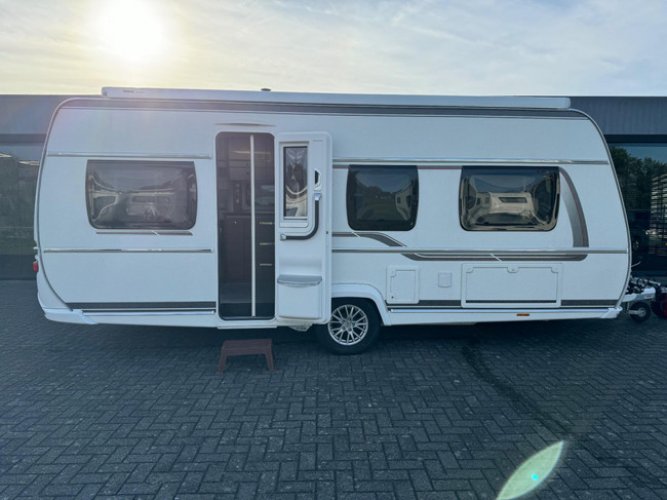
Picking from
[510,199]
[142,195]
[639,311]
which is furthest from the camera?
[639,311]

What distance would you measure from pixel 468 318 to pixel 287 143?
2834 millimetres

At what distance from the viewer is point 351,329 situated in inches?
200

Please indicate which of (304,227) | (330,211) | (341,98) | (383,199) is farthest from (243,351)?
(341,98)

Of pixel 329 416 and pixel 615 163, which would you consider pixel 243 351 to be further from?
pixel 615 163

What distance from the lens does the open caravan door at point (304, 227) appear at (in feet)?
15.0

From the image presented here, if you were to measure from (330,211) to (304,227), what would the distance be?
0.33m

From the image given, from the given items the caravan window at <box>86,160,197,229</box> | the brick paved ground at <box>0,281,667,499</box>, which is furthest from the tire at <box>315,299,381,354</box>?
the caravan window at <box>86,160,197,229</box>

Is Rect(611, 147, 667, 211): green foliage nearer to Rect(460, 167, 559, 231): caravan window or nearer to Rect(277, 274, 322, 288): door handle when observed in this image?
Rect(460, 167, 559, 231): caravan window

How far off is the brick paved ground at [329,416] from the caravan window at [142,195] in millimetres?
1588

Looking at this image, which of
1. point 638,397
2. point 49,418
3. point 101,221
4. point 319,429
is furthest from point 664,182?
point 49,418

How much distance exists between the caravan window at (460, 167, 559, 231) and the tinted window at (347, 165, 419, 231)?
616 millimetres

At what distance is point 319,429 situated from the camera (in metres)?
3.52

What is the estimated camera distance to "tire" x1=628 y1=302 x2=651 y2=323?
6.47 metres

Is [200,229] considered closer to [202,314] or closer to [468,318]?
[202,314]
